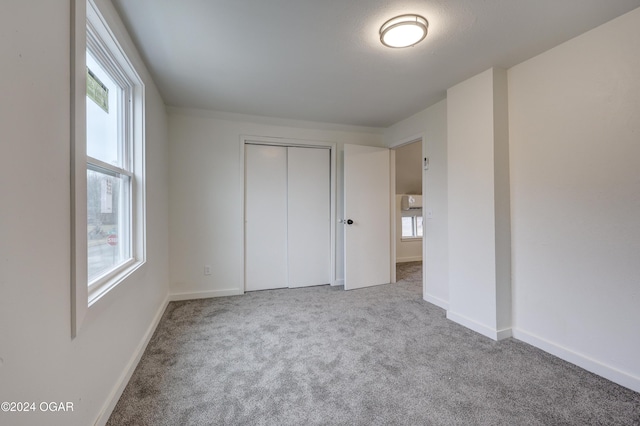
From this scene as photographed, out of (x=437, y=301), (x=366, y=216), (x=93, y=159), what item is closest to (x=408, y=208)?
(x=366, y=216)

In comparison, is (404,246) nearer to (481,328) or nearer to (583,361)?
(481,328)

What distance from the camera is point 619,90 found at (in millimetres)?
1667

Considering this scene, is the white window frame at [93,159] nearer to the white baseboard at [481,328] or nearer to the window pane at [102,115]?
the window pane at [102,115]

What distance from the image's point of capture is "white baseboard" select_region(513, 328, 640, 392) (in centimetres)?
162

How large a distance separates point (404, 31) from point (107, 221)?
2.24 m

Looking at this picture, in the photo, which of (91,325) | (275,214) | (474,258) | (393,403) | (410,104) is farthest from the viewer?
(275,214)

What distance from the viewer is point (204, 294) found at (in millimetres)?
3262

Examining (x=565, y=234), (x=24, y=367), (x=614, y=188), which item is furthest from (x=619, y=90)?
(x=24, y=367)

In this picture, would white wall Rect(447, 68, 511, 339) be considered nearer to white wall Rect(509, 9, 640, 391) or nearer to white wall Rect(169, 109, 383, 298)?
white wall Rect(509, 9, 640, 391)

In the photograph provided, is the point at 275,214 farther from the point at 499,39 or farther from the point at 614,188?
the point at 614,188

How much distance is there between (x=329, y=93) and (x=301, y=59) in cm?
68

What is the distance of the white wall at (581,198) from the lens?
164 centimetres

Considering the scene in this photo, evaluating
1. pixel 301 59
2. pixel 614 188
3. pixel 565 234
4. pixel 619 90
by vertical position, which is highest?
pixel 301 59

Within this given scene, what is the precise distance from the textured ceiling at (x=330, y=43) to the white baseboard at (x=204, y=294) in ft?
7.39
